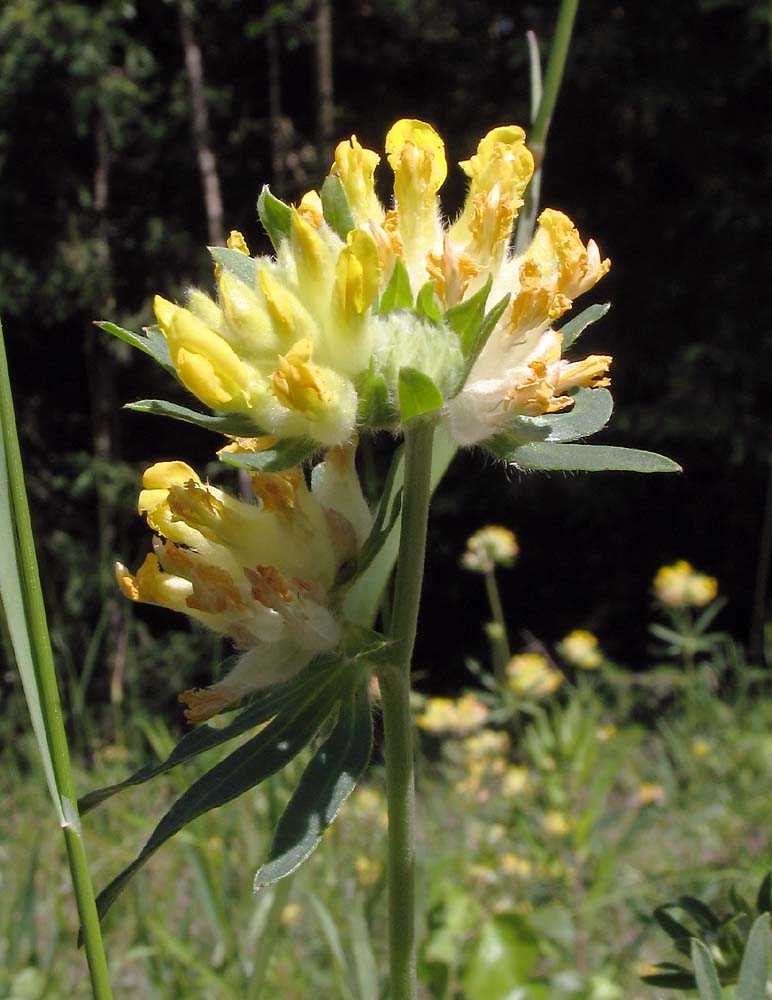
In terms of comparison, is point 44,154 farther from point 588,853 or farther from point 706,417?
point 588,853

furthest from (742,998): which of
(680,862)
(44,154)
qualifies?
(44,154)

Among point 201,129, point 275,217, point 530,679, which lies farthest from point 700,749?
point 201,129

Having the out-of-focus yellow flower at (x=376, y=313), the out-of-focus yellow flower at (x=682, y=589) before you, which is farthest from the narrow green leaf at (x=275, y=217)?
the out-of-focus yellow flower at (x=682, y=589)

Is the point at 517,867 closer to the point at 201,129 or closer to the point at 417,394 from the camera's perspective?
the point at 417,394

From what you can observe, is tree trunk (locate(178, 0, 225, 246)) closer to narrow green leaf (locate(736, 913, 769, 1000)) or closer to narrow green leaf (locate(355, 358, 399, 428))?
narrow green leaf (locate(355, 358, 399, 428))

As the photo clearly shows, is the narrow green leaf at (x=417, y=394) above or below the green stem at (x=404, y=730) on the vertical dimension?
above

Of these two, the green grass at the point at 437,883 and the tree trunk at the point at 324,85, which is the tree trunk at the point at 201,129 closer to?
the tree trunk at the point at 324,85

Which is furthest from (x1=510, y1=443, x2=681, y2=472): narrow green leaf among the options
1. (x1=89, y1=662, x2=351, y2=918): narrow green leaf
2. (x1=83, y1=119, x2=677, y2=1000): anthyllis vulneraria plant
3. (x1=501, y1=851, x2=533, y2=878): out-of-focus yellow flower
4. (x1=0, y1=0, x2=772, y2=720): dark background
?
(x1=0, y1=0, x2=772, y2=720): dark background
